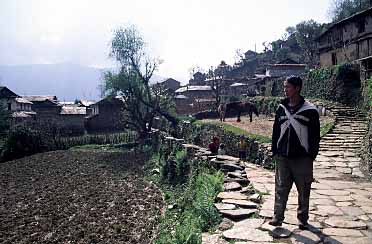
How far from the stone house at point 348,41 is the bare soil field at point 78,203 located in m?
18.5

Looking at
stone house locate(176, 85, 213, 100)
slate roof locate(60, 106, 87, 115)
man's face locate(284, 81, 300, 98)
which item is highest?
stone house locate(176, 85, 213, 100)

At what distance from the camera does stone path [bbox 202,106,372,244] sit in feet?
14.3

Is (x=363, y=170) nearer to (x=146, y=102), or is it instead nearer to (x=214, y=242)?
(x=214, y=242)

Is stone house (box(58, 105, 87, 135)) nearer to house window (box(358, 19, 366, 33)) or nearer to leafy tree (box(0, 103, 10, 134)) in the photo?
leafy tree (box(0, 103, 10, 134))

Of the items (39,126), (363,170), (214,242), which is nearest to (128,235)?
(214,242)

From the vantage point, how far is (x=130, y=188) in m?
15.7

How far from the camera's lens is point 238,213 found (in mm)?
5223

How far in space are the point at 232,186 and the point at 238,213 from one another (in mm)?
1680

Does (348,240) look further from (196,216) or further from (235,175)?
(235,175)

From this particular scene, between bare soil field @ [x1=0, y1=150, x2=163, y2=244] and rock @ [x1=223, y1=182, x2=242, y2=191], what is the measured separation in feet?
9.36

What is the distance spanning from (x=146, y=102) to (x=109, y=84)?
4.25 metres

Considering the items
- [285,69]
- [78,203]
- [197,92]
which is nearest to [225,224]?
[78,203]

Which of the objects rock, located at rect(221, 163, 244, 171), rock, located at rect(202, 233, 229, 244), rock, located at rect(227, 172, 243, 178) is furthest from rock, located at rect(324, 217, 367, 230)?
rock, located at rect(221, 163, 244, 171)

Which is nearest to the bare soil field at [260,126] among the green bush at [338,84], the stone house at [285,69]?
the green bush at [338,84]
